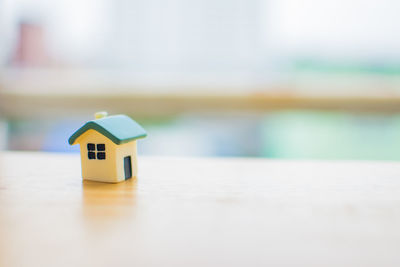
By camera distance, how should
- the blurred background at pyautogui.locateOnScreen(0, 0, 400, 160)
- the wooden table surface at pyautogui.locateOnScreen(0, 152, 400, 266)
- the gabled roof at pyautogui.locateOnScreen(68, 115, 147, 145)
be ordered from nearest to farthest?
the wooden table surface at pyautogui.locateOnScreen(0, 152, 400, 266)
the gabled roof at pyautogui.locateOnScreen(68, 115, 147, 145)
the blurred background at pyautogui.locateOnScreen(0, 0, 400, 160)

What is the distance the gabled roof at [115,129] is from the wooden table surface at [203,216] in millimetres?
81

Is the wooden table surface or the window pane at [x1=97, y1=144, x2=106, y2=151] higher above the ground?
the window pane at [x1=97, y1=144, x2=106, y2=151]

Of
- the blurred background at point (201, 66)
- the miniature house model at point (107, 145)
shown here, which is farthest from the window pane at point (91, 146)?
the blurred background at point (201, 66)

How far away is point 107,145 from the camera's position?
0.66m

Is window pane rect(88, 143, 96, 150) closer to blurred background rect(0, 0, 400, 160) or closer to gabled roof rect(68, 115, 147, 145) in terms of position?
gabled roof rect(68, 115, 147, 145)

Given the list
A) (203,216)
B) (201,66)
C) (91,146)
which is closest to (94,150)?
(91,146)

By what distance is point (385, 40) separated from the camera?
88.0 inches

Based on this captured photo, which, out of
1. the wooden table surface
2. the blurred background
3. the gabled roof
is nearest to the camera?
the wooden table surface

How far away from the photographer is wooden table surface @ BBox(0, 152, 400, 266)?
41 cm

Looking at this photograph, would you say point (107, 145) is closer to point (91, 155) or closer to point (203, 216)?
point (91, 155)

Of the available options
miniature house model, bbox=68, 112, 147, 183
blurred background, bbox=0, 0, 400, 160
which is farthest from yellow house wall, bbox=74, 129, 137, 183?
blurred background, bbox=0, 0, 400, 160

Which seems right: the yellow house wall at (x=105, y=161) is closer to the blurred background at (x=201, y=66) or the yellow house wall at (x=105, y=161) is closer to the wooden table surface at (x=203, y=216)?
the wooden table surface at (x=203, y=216)

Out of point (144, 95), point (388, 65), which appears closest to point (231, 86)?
point (144, 95)

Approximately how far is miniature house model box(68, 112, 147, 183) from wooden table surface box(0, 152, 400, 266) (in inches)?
1.0
